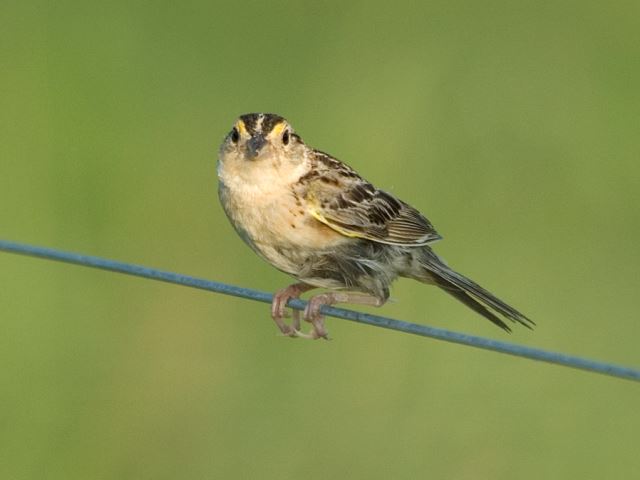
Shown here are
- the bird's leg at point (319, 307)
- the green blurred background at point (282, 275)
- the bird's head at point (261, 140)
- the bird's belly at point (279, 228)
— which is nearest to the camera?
the bird's leg at point (319, 307)

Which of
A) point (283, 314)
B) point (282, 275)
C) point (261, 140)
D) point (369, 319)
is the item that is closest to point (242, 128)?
point (261, 140)

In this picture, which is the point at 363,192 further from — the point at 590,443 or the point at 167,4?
the point at 167,4

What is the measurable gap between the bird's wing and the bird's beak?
0.25m

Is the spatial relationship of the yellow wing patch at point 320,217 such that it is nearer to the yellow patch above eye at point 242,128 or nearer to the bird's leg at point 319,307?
the bird's leg at point 319,307

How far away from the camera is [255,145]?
18.8 feet

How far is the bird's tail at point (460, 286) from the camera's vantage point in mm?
5879

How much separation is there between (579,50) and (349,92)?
1613 mm

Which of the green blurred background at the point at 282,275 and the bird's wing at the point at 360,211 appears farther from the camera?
the green blurred background at the point at 282,275

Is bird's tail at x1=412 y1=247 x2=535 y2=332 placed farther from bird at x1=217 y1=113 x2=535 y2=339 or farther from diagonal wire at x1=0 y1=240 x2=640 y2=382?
diagonal wire at x1=0 y1=240 x2=640 y2=382

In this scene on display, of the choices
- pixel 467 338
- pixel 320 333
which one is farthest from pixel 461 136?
pixel 467 338

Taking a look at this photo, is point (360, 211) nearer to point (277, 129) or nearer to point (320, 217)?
point (320, 217)

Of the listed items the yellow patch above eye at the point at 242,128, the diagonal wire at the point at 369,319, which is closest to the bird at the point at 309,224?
the yellow patch above eye at the point at 242,128

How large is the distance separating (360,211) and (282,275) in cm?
221

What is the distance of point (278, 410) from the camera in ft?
23.2
